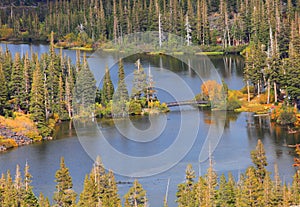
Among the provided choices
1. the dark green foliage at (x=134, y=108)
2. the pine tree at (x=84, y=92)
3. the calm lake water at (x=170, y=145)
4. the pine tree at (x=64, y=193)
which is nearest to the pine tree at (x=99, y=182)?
the pine tree at (x=64, y=193)

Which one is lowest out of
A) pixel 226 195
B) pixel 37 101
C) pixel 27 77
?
pixel 226 195

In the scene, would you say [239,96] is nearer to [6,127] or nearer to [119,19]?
[6,127]

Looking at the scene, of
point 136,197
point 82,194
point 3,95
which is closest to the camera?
point 82,194

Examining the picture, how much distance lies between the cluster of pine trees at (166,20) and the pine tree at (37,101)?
153ft

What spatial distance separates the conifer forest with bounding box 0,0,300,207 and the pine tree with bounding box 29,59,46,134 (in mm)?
106

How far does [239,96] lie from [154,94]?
29.2 ft

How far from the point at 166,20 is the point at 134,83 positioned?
54.8 meters

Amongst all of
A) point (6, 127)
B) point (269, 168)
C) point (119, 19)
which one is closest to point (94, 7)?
point (119, 19)

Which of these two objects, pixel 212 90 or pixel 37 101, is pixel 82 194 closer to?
pixel 37 101

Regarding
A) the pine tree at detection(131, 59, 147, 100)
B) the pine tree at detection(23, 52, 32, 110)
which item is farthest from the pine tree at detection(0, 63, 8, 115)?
the pine tree at detection(131, 59, 147, 100)

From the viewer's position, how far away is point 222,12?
158 m

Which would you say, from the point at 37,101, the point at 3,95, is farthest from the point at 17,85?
the point at 37,101

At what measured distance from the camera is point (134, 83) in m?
105

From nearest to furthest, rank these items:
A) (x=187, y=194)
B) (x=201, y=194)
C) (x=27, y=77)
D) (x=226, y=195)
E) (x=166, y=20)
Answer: (x=201, y=194) → (x=226, y=195) → (x=187, y=194) → (x=27, y=77) → (x=166, y=20)
